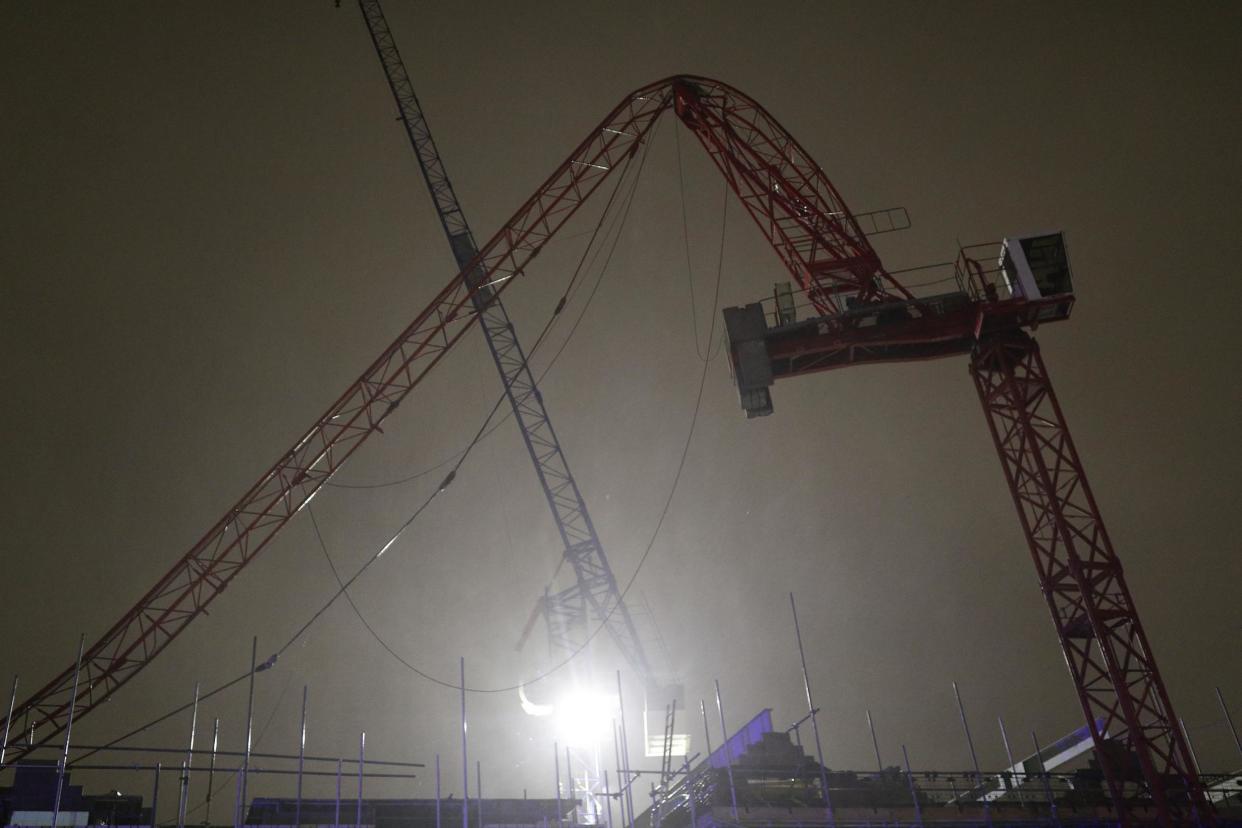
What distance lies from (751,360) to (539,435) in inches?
983

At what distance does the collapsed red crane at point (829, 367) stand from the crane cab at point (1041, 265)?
0.98 feet

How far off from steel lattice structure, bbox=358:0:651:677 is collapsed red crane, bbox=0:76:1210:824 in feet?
25.0

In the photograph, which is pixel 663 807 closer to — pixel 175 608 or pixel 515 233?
pixel 175 608

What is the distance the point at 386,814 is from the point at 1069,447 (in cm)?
2057

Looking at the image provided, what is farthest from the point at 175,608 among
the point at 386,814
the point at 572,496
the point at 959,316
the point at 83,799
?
the point at 959,316

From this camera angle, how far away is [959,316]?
29531 millimetres

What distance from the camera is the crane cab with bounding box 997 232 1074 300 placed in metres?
28.5

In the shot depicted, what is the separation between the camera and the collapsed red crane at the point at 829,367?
2659 cm

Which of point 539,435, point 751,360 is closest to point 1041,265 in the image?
point 751,360

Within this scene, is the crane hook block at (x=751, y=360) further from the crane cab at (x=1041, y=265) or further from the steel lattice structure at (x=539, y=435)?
the steel lattice structure at (x=539, y=435)

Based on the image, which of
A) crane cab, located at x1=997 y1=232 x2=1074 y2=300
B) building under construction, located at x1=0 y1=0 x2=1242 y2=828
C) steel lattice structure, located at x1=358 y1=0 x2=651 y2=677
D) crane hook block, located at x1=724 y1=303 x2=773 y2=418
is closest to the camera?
building under construction, located at x1=0 y1=0 x2=1242 y2=828

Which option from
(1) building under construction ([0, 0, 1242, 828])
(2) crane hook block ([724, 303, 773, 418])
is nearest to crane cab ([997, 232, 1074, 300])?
(1) building under construction ([0, 0, 1242, 828])

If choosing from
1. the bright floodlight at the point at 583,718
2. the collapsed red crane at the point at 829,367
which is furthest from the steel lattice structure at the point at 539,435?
the collapsed red crane at the point at 829,367

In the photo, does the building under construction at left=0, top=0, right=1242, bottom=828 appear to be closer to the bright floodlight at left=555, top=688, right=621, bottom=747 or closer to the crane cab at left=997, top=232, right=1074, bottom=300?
the crane cab at left=997, top=232, right=1074, bottom=300
